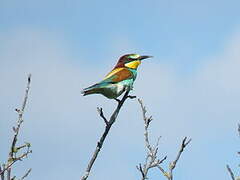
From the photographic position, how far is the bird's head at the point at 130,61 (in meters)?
6.38

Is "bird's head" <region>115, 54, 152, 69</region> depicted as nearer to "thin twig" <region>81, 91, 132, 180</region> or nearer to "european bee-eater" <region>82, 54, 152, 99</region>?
"european bee-eater" <region>82, 54, 152, 99</region>

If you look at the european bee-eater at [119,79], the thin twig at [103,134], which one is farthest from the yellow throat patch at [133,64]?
the thin twig at [103,134]

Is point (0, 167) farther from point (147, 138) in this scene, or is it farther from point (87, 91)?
point (87, 91)

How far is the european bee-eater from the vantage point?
5453mm

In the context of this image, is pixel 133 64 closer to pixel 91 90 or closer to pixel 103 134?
pixel 91 90

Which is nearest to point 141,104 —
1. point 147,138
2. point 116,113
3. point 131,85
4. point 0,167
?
point 147,138

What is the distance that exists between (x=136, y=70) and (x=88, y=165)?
10.6ft

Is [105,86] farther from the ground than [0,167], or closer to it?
farther from the ground

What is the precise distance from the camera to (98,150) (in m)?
3.31

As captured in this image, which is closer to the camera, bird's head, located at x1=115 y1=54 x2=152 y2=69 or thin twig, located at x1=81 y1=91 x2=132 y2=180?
thin twig, located at x1=81 y1=91 x2=132 y2=180

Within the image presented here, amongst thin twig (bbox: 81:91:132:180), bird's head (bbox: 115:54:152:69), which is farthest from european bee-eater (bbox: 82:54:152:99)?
thin twig (bbox: 81:91:132:180)

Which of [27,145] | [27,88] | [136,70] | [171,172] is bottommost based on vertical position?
[171,172]

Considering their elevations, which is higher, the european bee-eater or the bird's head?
the bird's head

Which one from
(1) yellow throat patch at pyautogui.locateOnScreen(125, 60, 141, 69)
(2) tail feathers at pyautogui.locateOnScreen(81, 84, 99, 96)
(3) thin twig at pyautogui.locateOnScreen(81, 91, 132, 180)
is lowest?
(3) thin twig at pyautogui.locateOnScreen(81, 91, 132, 180)
